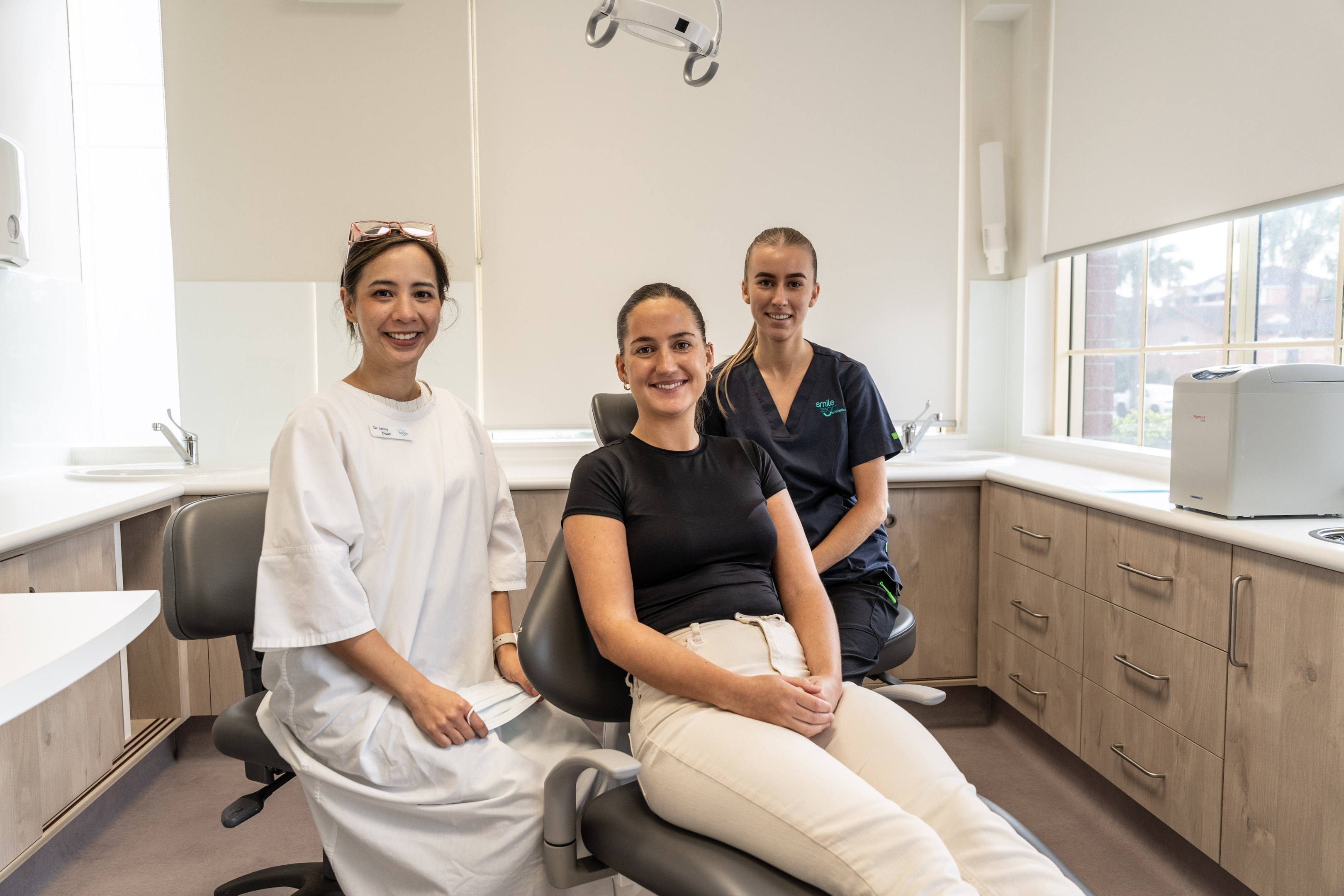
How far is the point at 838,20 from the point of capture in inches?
124

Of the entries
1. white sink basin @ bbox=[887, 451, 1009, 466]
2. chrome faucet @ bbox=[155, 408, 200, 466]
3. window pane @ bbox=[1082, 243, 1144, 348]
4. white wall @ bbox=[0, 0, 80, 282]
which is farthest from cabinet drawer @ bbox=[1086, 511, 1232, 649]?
white wall @ bbox=[0, 0, 80, 282]

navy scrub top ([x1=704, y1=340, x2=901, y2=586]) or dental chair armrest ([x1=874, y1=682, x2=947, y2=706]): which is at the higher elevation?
navy scrub top ([x1=704, y1=340, x2=901, y2=586])

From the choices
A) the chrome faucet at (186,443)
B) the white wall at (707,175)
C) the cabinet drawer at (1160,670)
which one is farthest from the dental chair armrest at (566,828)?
the chrome faucet at (186,443)

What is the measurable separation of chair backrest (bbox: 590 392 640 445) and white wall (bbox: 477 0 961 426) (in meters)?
1.49

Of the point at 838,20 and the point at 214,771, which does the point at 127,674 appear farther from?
the point at 838,20

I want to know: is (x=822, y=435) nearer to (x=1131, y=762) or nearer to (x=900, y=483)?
(x=900, y=483)

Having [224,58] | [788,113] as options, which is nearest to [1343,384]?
[788,113]

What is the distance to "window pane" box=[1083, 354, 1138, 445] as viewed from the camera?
113 inches

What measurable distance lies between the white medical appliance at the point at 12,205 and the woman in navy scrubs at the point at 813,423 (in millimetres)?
1991

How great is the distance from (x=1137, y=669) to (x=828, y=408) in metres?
0.95

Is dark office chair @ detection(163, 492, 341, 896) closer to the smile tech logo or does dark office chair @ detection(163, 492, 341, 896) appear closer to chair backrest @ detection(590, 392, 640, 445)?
chair backrest @ detection(590, 392, 640, 445)

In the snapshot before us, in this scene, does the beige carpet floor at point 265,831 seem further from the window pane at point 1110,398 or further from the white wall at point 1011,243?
the white wall at point 1011,243

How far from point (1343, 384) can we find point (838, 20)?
2.17 m

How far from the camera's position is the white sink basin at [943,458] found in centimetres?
288
